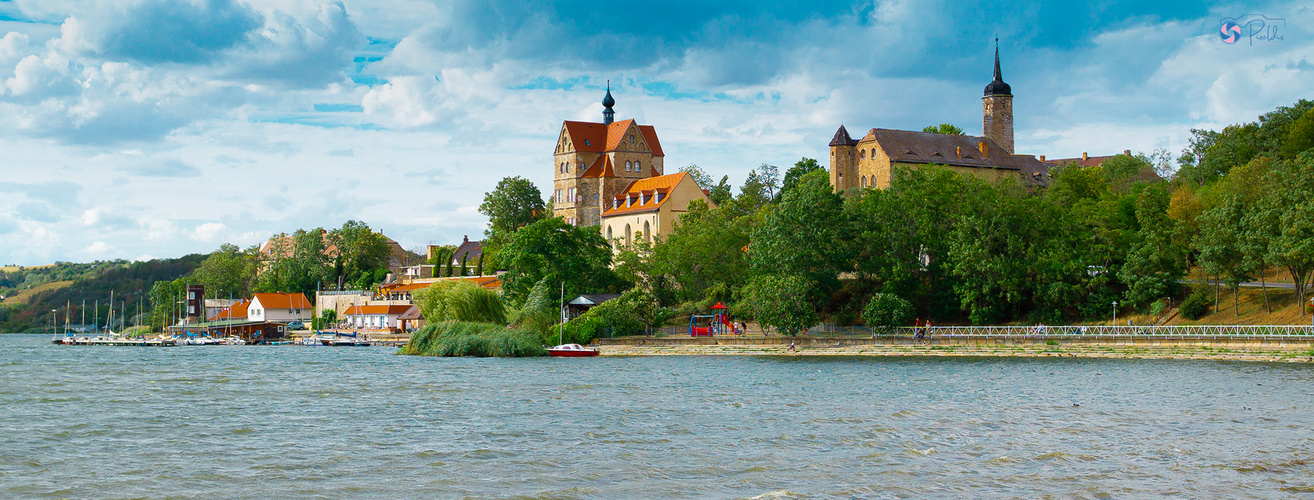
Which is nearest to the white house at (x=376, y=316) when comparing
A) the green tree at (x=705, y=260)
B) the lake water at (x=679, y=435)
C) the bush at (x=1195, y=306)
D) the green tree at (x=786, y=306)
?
the green tree at (x=705, y=260)

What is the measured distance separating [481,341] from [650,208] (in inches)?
1384

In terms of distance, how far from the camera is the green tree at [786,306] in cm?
5838

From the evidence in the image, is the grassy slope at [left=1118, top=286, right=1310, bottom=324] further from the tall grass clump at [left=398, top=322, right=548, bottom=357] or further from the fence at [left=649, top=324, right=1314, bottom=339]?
the tall grass clump at [left=398, top=322, right=548, bottom=357]

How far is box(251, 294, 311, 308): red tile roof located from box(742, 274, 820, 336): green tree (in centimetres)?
7195

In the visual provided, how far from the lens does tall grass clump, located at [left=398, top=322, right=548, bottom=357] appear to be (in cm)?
5878

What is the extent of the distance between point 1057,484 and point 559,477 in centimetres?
778

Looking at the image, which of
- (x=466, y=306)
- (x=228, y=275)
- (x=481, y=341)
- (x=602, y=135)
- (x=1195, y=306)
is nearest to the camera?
(x=1195, y=306)

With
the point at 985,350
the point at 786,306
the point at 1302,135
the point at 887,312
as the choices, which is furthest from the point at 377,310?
the point at 1302,135

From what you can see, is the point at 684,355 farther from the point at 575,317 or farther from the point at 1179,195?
the point at 1179,195

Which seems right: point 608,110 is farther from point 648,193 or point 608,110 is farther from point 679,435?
A: point 679,435

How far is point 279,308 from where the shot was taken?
11712cm

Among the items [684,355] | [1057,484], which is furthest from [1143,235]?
[1057,484]

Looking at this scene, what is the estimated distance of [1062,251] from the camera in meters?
59.8

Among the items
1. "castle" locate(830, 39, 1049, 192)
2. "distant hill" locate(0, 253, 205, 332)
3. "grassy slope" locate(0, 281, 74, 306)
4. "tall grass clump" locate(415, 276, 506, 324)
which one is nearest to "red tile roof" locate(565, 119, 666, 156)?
"castle" locate(830, 39, 1049, 192)
